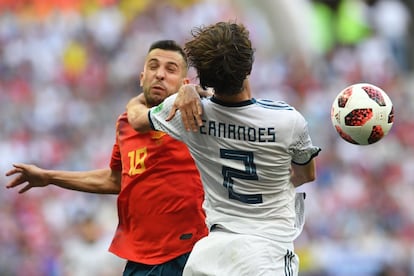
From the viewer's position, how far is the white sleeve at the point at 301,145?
19.3 feet

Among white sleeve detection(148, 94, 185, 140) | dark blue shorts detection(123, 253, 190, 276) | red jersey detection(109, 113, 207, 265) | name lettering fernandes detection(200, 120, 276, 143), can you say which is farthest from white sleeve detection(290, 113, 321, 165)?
dark blue shorts detection(123, 253, 190, 276)

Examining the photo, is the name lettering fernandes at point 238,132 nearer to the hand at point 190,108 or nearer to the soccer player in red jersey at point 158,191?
the hand at point 190,108

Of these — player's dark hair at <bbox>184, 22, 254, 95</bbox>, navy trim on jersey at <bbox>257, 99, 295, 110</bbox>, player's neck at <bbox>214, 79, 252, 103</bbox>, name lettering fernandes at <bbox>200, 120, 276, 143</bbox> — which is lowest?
name lettering fernandes at <bbox>200, 120, 276, 143</bbox>

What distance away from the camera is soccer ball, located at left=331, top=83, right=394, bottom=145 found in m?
6.23

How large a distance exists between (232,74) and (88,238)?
6.30 meters

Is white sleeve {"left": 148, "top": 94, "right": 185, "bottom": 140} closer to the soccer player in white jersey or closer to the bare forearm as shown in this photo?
the soccer player in white jersey

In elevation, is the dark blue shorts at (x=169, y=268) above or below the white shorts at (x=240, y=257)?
below

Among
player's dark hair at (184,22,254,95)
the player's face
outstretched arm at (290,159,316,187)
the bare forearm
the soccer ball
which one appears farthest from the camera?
the bare forearm

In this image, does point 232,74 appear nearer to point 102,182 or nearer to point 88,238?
point 102,182

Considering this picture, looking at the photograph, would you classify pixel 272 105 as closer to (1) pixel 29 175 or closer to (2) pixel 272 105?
(2) pixel 272 105

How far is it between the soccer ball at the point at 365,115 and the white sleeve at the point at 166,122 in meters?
0.92

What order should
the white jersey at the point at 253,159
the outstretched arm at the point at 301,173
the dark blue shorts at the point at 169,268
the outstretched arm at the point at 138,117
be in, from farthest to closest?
the dark blue shorts at the point at 169,268
the outstretched arm at the point at 138,117
the outstretched arm at the point at 301,173
the white jersey at the point at 253,159

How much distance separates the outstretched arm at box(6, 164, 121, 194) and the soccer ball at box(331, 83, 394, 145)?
1865mm

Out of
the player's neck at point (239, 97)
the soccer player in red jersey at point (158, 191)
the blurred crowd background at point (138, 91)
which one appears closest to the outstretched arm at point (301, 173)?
the player's neck at point (239, 97)
